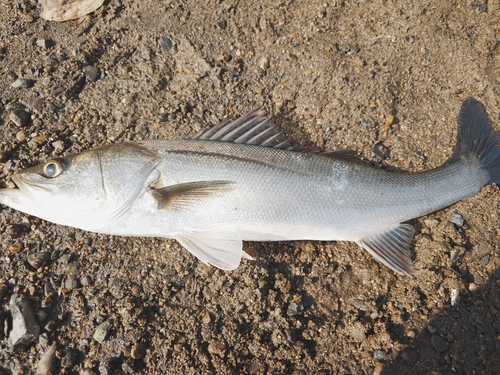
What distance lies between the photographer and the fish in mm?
2744

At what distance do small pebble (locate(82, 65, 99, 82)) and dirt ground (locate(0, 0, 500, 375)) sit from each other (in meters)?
0.04

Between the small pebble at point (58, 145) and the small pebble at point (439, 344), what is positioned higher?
the small pebble at point (58, 145)

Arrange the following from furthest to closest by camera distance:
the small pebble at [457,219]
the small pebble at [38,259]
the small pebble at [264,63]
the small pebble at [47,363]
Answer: the small pebble at [264,63], the small pebble at [457,219], the small pebble at [38,259], the small pebble at [47,363]

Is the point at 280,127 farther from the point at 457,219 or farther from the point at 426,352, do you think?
the point at 426,352

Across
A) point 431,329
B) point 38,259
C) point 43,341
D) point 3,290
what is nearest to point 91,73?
point 38,259

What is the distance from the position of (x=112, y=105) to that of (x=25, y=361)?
2.29 m

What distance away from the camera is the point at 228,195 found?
2.75m

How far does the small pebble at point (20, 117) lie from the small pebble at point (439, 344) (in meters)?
4.05

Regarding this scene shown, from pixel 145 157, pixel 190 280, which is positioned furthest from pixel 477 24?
pixel 190 280

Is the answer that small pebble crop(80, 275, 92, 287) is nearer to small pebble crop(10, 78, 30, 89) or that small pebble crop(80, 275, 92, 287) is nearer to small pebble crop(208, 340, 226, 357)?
small pebble crop(208, 340, 226, 357)

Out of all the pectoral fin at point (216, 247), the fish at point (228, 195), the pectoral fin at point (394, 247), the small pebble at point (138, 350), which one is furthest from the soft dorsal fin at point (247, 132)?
the small pebble at point (138, 350)

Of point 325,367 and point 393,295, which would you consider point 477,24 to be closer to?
point 393,295

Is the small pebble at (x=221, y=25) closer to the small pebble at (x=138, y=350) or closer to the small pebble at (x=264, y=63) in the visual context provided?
the small pebble at (x=264, y=63)

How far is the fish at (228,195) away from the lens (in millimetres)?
2744
